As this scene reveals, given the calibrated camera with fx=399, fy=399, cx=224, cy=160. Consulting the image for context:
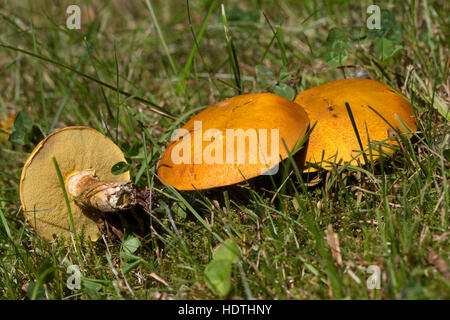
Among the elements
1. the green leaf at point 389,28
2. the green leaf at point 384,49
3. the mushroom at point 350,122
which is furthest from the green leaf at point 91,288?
the green leaf at point 389,28

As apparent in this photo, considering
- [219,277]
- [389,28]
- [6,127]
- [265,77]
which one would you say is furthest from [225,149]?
[6,127]

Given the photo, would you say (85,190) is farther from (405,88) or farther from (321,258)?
(405,88)

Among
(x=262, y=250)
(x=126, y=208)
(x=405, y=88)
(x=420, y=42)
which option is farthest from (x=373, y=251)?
(x=420, y=42)

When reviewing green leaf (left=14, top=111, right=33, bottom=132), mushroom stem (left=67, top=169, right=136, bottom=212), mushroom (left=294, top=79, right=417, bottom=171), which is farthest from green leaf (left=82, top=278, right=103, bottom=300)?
green leaf (left=14, top=111, right=33, bottom=132)

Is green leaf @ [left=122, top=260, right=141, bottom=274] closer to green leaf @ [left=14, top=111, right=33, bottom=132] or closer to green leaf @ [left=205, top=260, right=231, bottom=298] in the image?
green leaf @ [left=205, top=260, right=231, bottom=298]

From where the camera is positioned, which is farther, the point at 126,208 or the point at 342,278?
the point at 126,208
